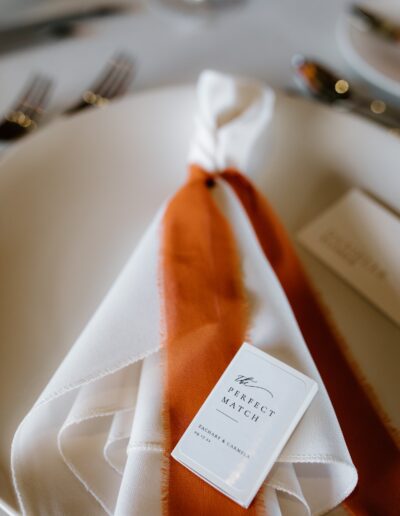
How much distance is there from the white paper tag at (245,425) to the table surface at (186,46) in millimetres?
479

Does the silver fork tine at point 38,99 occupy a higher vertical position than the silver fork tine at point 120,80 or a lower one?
lower

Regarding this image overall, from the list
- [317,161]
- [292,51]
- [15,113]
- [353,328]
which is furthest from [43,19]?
[353,328]

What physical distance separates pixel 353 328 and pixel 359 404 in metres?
0.09

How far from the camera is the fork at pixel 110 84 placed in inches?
26.5

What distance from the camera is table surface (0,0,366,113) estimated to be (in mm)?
713

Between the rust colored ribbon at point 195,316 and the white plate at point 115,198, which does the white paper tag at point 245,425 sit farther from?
the white plate at point 115,198

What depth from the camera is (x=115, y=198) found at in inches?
23.1

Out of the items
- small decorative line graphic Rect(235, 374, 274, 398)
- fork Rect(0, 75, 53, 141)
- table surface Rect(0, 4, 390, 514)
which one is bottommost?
small decorative line graphic Rect(235, 374, 274, 398)

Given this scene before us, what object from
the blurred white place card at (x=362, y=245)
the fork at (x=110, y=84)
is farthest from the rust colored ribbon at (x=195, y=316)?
the fork at (x=110, y=84)

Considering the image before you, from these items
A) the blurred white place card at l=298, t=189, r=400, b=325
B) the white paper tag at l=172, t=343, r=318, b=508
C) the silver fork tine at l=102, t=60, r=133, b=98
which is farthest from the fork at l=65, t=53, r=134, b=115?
the white paper tag at l=172, t=343, r=318, b=508

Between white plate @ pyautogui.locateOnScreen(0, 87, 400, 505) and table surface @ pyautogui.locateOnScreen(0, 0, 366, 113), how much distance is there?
114 millimetres

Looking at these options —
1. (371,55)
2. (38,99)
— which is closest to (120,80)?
(38,99)

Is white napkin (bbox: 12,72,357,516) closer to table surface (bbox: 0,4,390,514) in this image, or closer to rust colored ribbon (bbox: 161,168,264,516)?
rust colored ribbon (bbox: 161,168,264,516)

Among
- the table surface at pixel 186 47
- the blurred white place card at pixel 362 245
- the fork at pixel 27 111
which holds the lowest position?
the fork at pixel 27 111
